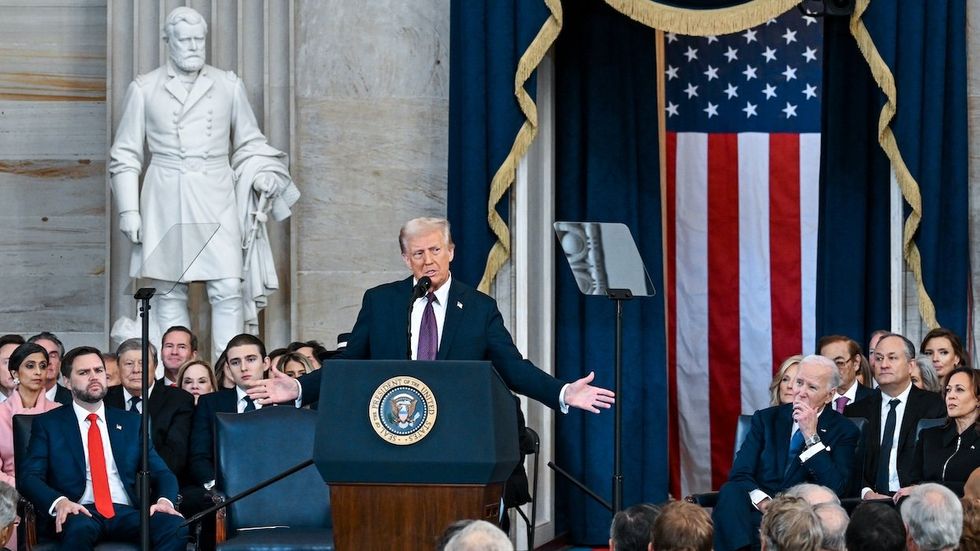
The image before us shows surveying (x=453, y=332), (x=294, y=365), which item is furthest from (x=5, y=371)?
(x=453, y=332)

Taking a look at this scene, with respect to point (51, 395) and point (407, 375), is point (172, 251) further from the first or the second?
point (407, 375)

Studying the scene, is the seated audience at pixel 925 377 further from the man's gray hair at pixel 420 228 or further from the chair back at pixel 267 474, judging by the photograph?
the man's gray hair at pixel 420 228

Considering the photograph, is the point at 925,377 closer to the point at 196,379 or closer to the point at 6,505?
the point at 196,379

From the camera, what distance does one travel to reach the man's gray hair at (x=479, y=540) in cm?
371

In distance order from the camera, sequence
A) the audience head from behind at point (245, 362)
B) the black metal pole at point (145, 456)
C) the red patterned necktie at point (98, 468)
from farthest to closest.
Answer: the audience head from behind at point (245, 362) < the red patterned necktie at point (98, 468) < the black metal pole at point (145, 456)

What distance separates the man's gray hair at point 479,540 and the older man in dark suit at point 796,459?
3.13 metres

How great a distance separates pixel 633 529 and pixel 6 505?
200 centimetres

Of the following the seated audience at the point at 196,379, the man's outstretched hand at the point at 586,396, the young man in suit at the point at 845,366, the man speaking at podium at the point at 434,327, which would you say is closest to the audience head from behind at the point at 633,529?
the man's outstretched hand at the point at 586,396

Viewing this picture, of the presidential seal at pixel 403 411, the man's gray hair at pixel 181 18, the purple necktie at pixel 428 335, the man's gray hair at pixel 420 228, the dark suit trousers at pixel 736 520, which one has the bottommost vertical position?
the dark suit trousers at pixel 736 520

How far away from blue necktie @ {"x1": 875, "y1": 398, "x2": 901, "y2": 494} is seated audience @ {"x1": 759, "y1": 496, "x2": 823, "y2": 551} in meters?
3.11

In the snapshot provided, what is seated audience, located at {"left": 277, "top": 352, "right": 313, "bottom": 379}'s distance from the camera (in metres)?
7.50

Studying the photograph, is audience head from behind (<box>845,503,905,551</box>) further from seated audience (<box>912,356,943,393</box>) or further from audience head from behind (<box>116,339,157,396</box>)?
audience head from behind (<box>116,339,157,396</box>)

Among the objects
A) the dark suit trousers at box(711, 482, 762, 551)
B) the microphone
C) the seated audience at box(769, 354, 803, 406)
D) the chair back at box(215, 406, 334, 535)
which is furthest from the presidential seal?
the seated audience at box(769, 354, 803, 406)

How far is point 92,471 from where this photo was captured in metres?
6.66
